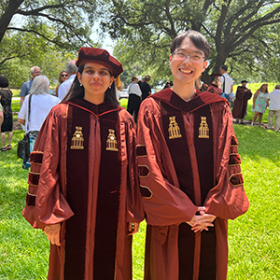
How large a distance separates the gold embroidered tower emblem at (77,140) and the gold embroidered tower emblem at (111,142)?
0.19 metres

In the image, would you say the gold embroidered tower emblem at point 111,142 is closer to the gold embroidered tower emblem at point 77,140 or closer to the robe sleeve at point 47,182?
the gold embroidered tower emblem at point 77,140

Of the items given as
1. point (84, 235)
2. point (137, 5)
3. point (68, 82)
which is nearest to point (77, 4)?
point (137, 5)

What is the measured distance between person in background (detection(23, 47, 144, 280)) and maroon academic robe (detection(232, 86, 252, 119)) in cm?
1155

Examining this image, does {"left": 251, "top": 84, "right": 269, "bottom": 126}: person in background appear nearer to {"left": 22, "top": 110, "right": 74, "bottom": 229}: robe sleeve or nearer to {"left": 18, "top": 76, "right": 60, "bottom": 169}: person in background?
{"left": 18, "top": 76, "right": 60, "bottom": 169}: person in background

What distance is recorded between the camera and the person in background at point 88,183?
1.89 metres

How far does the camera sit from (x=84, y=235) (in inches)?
76.1

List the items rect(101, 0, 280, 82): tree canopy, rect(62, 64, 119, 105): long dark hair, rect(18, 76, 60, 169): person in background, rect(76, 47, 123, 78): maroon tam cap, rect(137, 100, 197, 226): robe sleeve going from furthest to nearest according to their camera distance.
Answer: rect(101, 0, 280, 82): tree canopy, rect(18, 76, 60, 169): person in background, rect(62, 64, 119, 105): long dark hair, rect(76, 47, 123, 78): maroon tam cap, rect(137, 100, 197, 226): robe sleeve

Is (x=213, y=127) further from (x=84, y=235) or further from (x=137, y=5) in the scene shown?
(x=137, y=5)

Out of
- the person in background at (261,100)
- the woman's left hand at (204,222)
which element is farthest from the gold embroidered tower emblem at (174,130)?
the person in background at (261,100)

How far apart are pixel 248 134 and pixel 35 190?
9.30m

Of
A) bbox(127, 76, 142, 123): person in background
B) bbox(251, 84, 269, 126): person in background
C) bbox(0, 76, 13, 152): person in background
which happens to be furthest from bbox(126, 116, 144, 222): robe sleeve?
bbox(251, 84, 269, 126): person in background

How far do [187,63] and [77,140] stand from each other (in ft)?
3.12

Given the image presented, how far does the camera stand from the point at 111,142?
1.99 metres

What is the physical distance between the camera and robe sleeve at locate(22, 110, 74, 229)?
1793mm
